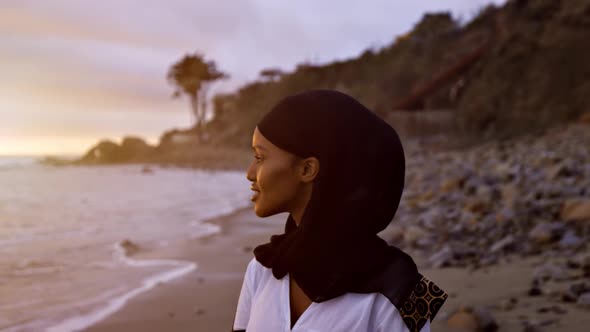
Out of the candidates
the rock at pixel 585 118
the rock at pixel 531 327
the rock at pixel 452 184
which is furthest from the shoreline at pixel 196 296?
the rock at pixel 585 118

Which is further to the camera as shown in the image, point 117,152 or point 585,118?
point 117,152

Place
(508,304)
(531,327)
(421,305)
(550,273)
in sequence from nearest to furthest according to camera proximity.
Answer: (421,305), (531,327), (508,304), (550,273)

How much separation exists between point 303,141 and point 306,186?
0.47 ft

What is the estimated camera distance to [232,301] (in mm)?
4000

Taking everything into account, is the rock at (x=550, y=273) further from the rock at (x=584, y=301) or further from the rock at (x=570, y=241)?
the rock at (x=570, y=241)

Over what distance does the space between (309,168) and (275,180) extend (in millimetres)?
117

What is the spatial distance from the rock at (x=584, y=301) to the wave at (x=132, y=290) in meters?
3.09

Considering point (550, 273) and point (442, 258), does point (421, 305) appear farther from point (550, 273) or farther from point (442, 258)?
point (442, 258)

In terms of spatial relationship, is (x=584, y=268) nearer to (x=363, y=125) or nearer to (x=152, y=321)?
(x=363, y=125)

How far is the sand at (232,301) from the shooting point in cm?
288

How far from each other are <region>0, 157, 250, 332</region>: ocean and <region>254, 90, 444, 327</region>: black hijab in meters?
2.73

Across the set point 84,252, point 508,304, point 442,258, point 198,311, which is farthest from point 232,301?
point 84,252

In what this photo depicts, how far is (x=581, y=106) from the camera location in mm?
11773

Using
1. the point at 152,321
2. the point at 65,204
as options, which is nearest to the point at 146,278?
the point at 152,321
